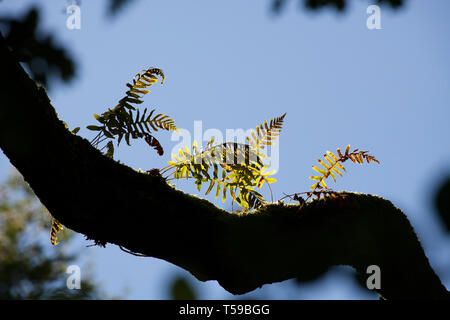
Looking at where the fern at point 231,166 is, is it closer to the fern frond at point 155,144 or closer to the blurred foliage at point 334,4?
the fern frond at point 155,144

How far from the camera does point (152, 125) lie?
2959 mm

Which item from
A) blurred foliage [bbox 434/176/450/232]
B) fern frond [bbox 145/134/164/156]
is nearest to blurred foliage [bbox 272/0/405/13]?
blurred foliage [bbox 434/176/450/232]

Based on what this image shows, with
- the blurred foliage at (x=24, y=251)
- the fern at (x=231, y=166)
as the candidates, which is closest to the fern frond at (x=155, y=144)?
the fern at (x=231, y=166)

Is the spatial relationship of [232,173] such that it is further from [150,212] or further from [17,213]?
[17,213]

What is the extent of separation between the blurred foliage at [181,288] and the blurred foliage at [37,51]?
623 millimetres

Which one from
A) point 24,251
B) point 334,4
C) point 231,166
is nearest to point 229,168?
point 231,166

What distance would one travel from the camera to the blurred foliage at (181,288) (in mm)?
1045

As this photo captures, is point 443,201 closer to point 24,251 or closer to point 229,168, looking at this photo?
point 229,168

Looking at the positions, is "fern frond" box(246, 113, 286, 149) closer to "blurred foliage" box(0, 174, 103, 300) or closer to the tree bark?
the tree bark

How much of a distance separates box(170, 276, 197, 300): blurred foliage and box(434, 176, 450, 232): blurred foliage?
967 mm

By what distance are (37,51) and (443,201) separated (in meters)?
1.42

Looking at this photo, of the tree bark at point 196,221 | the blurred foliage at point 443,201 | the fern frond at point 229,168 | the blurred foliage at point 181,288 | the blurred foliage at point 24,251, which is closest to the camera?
the blurred foliage at point 181,288
